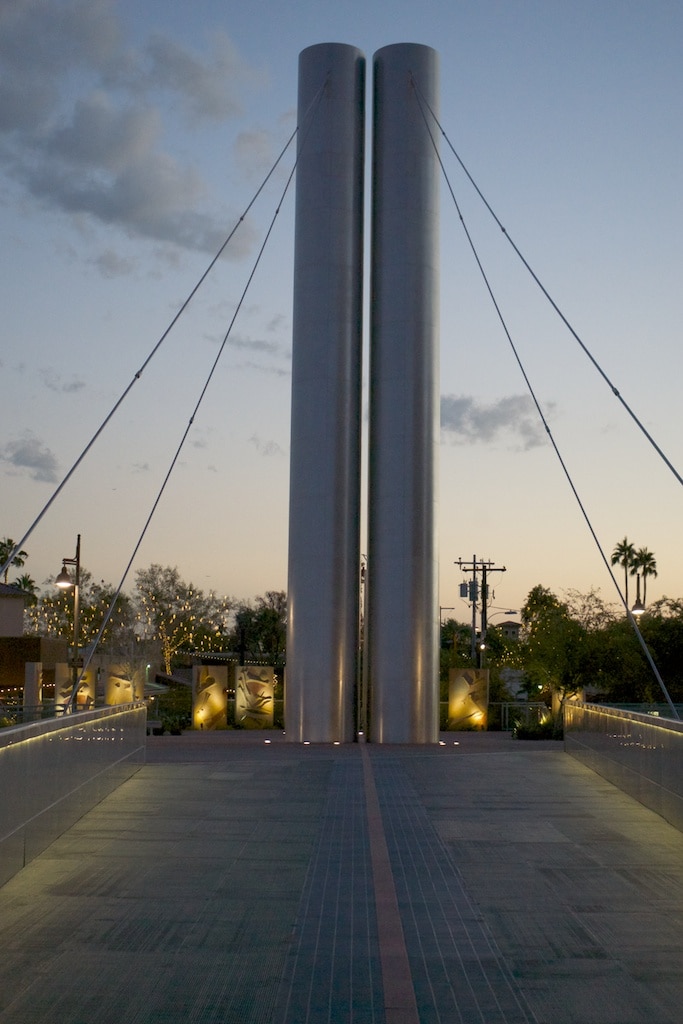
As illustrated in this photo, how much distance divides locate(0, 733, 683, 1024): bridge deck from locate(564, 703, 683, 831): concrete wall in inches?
11.1

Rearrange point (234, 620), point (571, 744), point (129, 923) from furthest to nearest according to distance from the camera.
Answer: point (234, 620) → point (571, 744) → point (129, 923)

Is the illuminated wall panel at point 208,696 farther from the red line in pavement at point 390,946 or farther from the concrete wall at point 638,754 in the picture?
the red line in pavement at point 390,946

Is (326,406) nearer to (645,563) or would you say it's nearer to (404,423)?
(404,423)

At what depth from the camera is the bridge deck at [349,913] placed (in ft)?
19.5

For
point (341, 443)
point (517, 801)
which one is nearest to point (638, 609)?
point (341, 443)

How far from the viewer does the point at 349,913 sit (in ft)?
26.3

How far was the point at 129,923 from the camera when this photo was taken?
25.2 ft

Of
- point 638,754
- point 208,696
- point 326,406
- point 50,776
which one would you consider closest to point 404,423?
point 326,406

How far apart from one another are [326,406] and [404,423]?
1.86 meters

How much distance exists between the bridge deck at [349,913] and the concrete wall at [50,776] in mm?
261

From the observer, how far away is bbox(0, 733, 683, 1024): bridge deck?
5.93 metres

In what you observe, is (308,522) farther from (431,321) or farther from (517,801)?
(517,801)

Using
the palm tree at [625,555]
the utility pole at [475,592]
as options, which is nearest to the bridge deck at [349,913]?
the utility pole at [475,592]

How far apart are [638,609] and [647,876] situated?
22507 millimetres
